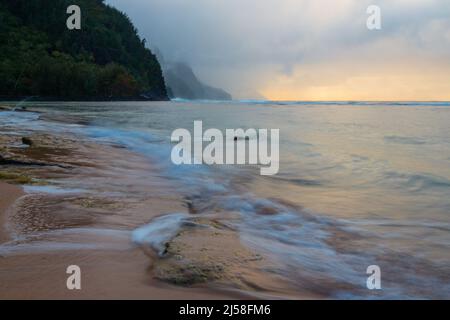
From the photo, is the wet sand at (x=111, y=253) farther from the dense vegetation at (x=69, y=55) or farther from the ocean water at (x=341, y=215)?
the dense vegetation at (x=69, y=55)

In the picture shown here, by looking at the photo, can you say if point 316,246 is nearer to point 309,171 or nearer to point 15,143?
point 309,171

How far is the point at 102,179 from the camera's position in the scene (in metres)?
6.07

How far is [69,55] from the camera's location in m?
101

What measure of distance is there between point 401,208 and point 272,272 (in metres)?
3.53

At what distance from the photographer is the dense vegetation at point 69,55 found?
8438cm

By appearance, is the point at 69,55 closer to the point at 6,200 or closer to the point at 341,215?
the point at 6,200

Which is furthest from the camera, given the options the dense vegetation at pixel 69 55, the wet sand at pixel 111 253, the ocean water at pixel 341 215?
the dense vegetation at pixel 69 55

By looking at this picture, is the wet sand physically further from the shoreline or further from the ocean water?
the ocean water

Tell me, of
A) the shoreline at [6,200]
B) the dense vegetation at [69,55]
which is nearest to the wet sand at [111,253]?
the shoreline at [6,200]

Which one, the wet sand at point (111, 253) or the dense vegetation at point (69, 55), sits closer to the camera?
the wet sand at point (111, 253)

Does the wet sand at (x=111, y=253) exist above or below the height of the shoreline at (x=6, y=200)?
below

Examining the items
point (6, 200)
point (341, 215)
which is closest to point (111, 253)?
point (6, 200)

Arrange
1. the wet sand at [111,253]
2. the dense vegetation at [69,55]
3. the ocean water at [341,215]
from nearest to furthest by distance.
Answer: the wet sand at [111,253] → the ocean water at [341,215] → the dense vegetation at [69,55]

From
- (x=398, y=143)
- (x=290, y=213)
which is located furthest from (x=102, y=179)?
(x=398, y=143)
